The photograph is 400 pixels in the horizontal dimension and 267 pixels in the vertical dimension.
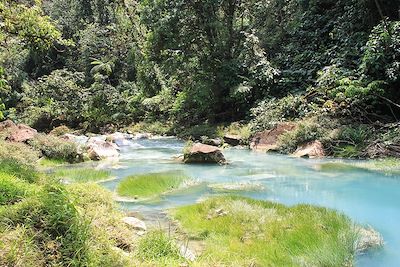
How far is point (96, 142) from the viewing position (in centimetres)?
1727

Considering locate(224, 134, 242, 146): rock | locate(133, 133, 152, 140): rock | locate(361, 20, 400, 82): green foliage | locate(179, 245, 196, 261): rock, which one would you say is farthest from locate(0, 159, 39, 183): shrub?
locate(133, 133, 152, 140): rock

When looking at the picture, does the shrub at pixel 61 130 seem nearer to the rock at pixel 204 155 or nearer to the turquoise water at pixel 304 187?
the turquoise water at pixel 304 187

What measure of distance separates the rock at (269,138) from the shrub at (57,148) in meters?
7.25

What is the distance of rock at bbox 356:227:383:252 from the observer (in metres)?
5.49

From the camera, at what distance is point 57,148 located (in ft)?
48.0

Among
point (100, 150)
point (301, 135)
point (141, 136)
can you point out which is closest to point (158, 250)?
point (100, 150)

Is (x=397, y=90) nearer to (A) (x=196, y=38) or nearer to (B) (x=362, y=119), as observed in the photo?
(B) (x=362, y=119)

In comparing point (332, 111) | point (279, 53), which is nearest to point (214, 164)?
point (332, 111)

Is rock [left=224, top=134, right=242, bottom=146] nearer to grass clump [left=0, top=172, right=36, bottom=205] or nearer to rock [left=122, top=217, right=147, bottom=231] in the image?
rock [left=122, top=217, right=147, bottom=231]

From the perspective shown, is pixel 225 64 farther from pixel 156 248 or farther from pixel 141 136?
pixel 156 248

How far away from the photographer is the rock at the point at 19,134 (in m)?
14.7

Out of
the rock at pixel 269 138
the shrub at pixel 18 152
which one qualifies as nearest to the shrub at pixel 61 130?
Answer: the rock at pixel 269 138

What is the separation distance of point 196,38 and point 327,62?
301 inches

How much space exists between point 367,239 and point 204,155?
8.42 m
